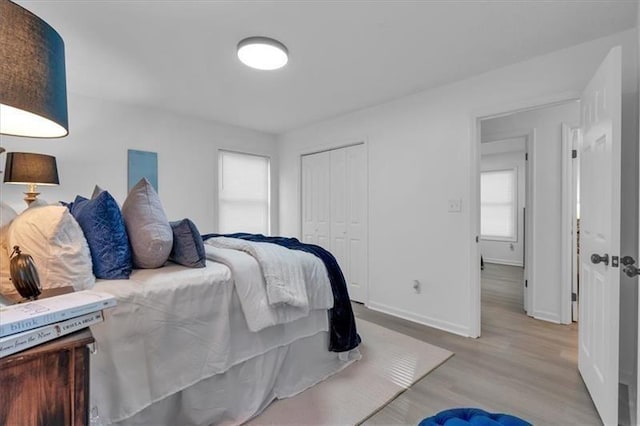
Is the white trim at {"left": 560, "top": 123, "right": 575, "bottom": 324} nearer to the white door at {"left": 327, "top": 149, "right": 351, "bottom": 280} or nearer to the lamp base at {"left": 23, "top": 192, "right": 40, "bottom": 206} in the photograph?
the white door at {"left": 327, "top": 149, "right": 351, "bottom": 280}

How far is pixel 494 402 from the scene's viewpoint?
1874 millimetres

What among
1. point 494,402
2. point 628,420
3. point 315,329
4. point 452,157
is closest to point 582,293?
point 628,420

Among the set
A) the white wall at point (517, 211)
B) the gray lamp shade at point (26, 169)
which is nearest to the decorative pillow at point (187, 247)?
the gray lamp shade at point (26, 169)

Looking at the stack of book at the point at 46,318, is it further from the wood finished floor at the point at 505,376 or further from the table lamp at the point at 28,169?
the table lamp at the point at 28,169

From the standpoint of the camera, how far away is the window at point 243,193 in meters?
4.39

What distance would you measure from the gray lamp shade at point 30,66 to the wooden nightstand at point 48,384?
19.7 inches

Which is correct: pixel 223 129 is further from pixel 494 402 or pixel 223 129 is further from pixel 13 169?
pixel 494 402

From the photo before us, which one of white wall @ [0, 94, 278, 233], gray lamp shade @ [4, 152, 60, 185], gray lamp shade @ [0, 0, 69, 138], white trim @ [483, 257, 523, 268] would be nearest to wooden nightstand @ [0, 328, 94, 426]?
gray lamp shade @ [0, 0, 69, 138]

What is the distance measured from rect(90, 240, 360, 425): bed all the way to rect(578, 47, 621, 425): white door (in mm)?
1605

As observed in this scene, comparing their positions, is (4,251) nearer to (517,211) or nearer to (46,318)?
(46,318)

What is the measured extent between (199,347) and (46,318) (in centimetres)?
101

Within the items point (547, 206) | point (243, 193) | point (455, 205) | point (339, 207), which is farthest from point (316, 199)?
point (547, 206)

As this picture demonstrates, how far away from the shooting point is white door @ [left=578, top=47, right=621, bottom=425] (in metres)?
1.59

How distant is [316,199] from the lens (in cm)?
448
